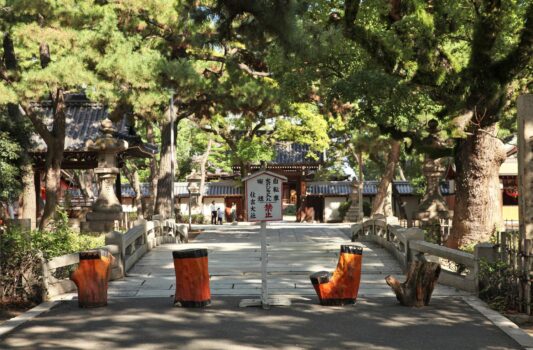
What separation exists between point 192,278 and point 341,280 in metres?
2.15

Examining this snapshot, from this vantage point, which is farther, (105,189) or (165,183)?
(165,183)

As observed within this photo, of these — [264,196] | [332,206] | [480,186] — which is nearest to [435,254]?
[264,196]

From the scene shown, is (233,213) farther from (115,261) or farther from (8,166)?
(115,261)

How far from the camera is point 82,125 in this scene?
94.6 ft

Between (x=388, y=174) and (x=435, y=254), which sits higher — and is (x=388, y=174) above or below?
above

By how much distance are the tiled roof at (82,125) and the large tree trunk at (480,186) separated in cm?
1269

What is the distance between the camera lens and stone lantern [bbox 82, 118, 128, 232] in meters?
20.6

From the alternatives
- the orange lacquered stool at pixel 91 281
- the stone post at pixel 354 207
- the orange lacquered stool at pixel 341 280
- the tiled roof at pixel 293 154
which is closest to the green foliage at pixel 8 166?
the orange lacquered stool at pixel 91 281

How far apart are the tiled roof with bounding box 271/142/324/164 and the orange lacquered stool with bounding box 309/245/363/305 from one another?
121 ft

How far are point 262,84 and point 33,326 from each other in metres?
16.1

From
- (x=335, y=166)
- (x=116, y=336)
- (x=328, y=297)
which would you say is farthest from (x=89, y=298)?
(x=335, y=166)

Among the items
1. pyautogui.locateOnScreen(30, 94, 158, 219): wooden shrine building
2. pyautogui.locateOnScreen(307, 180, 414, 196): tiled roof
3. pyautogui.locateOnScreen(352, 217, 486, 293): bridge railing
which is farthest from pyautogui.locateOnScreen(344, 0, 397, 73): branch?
pyautogui.locateOnScreen(307, 180, 414, 196): tiled roof

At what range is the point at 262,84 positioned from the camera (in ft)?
76.2

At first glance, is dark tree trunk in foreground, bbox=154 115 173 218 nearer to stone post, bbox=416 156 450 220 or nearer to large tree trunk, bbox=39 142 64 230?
large tree trunk, bbox=39 142 64 230
